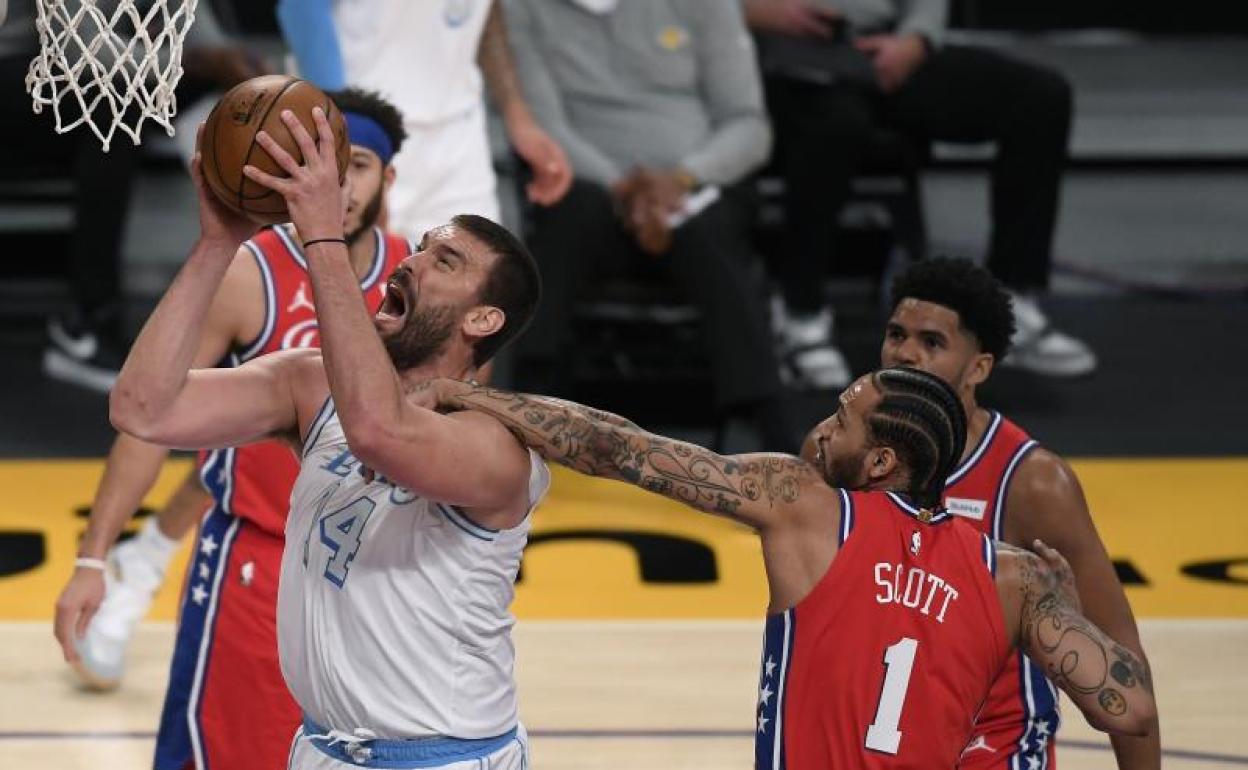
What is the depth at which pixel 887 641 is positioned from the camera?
3254 millimetres

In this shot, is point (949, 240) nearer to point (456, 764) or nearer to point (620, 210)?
point (620, 210)

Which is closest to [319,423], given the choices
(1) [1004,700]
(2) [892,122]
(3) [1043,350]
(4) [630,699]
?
(1) [1004,700]

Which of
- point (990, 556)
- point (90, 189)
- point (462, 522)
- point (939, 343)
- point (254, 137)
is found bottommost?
point (90, 189)

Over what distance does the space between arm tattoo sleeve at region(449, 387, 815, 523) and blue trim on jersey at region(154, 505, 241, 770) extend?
1262 mm

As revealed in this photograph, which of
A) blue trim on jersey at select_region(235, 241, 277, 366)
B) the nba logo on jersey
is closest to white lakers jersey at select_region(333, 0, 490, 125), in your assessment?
the nba logo on jersey

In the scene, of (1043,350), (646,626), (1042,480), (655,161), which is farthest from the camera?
(1043,350)

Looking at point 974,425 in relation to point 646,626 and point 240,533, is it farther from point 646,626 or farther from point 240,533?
point 646,626

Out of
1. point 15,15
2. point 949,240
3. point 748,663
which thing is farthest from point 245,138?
point 949,240

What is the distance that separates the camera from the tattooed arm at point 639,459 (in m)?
3.17

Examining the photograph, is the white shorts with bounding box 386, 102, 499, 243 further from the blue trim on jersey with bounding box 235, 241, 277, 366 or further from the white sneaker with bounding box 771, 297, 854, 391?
the white sneaker with bounding box 771, 297, 854, 391

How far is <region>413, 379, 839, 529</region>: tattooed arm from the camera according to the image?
10.4 feet

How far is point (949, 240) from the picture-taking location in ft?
32.0

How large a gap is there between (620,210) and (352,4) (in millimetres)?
1382

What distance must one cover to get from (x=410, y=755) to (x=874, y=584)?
2.43ft
